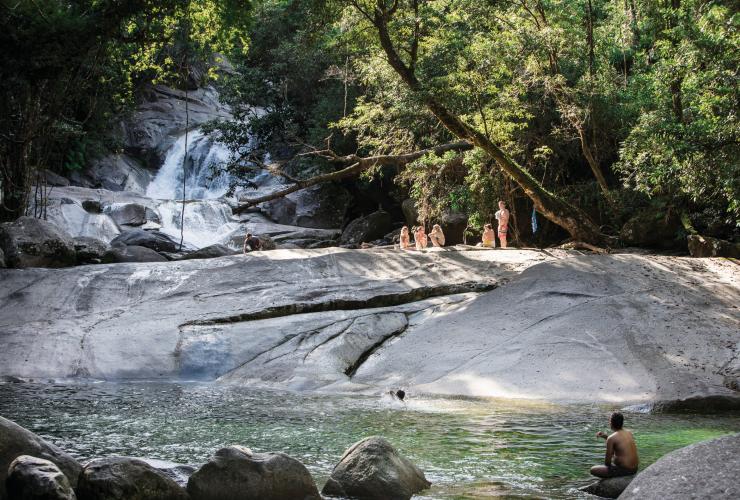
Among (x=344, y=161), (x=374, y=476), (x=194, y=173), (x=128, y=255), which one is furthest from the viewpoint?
(x=194, y=173)

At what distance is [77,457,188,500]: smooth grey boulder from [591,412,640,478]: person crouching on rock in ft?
13.2

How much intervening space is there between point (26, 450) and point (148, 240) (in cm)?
2250

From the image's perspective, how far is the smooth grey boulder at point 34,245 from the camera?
63.5 feet

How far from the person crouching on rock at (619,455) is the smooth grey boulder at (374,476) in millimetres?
1749

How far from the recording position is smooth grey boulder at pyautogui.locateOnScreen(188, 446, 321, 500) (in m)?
6.54

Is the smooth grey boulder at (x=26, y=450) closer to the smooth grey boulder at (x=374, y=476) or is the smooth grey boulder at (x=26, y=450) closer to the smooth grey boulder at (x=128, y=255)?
the smooth grey boulder at (x=374, y=476)

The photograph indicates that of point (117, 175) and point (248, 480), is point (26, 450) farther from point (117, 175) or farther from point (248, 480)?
point (117, 175)

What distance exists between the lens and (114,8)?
563 inches

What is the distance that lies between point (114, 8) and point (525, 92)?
519 inches

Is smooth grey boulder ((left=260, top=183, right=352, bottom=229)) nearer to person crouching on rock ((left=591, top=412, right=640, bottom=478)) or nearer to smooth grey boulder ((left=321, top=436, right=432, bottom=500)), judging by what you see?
smooth grey boulder ((left=321, top=436, right=432, bottom=500))

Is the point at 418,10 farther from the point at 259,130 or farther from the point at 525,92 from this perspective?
the point at 259,130

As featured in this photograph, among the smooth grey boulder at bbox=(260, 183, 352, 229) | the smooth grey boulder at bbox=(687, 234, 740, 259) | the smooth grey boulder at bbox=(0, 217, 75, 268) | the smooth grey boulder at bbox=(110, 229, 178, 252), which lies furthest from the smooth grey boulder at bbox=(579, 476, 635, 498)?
the smooth grey boulder at bbox=(260, 183, 352, 229)

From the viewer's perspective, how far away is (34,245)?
1966cm

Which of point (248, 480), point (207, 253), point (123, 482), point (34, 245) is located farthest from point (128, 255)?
point (123, 482)
